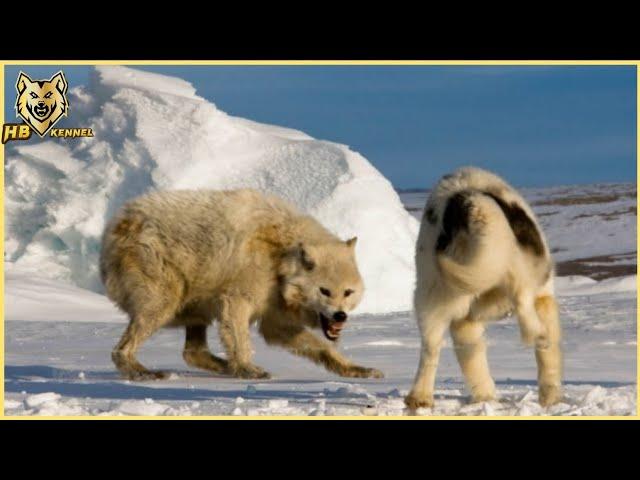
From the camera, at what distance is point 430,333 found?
657 centimetres

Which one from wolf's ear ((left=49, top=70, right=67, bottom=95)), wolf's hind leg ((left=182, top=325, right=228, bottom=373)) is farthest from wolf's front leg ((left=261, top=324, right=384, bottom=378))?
wolf's ear ((left=49, top=70, right=67, bottom=95))

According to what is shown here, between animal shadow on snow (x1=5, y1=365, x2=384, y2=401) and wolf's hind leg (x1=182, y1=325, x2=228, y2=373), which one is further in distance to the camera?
wolf's hind leg (x1=182, y1=325, x2=228, y2=373)

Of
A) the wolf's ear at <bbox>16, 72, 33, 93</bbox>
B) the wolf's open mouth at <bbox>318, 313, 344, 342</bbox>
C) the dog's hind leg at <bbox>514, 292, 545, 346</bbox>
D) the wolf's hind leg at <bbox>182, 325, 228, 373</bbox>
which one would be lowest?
the wolf's hind leg at <bbox>182, 325, 228, 373</bbox>

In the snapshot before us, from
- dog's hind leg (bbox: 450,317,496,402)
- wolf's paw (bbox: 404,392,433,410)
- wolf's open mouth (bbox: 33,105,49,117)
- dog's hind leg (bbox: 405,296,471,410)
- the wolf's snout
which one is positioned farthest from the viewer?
A: the wolf's snout

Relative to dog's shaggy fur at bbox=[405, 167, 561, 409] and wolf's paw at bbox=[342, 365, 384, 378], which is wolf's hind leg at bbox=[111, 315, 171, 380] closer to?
wolf's paw at bbox=[342, 365, 384, 378]

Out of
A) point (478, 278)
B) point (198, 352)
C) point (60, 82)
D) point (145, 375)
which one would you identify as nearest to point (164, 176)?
point (198, 352)

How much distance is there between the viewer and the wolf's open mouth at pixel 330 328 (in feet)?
28.7

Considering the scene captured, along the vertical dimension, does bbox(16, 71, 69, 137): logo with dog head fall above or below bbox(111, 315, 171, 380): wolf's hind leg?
above

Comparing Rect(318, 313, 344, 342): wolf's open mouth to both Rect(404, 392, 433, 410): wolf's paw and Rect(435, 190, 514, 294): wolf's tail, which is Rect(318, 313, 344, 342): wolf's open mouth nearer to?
Rect(404, 392, 433, 410): wolf's paw

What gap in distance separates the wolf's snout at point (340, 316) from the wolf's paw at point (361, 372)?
0.50 metres

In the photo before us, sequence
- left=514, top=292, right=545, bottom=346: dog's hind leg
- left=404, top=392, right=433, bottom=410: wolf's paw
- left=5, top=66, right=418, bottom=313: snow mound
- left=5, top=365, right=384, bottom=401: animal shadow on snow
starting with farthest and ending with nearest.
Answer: left=5, top=66, right=418, bottom=313: snow mound → left=5, top=365, right=384, bottom=401: animal shadow on snow → left=404, top=392, right=433, bottom=410: wolf's paw → left=514, top=292, right=545, bottom=346: dog's hind leg

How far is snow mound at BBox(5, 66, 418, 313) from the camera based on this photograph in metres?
17.8

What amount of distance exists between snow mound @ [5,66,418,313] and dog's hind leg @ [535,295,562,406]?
10.5m

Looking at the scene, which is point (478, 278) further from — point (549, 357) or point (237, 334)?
point (237, 334)
